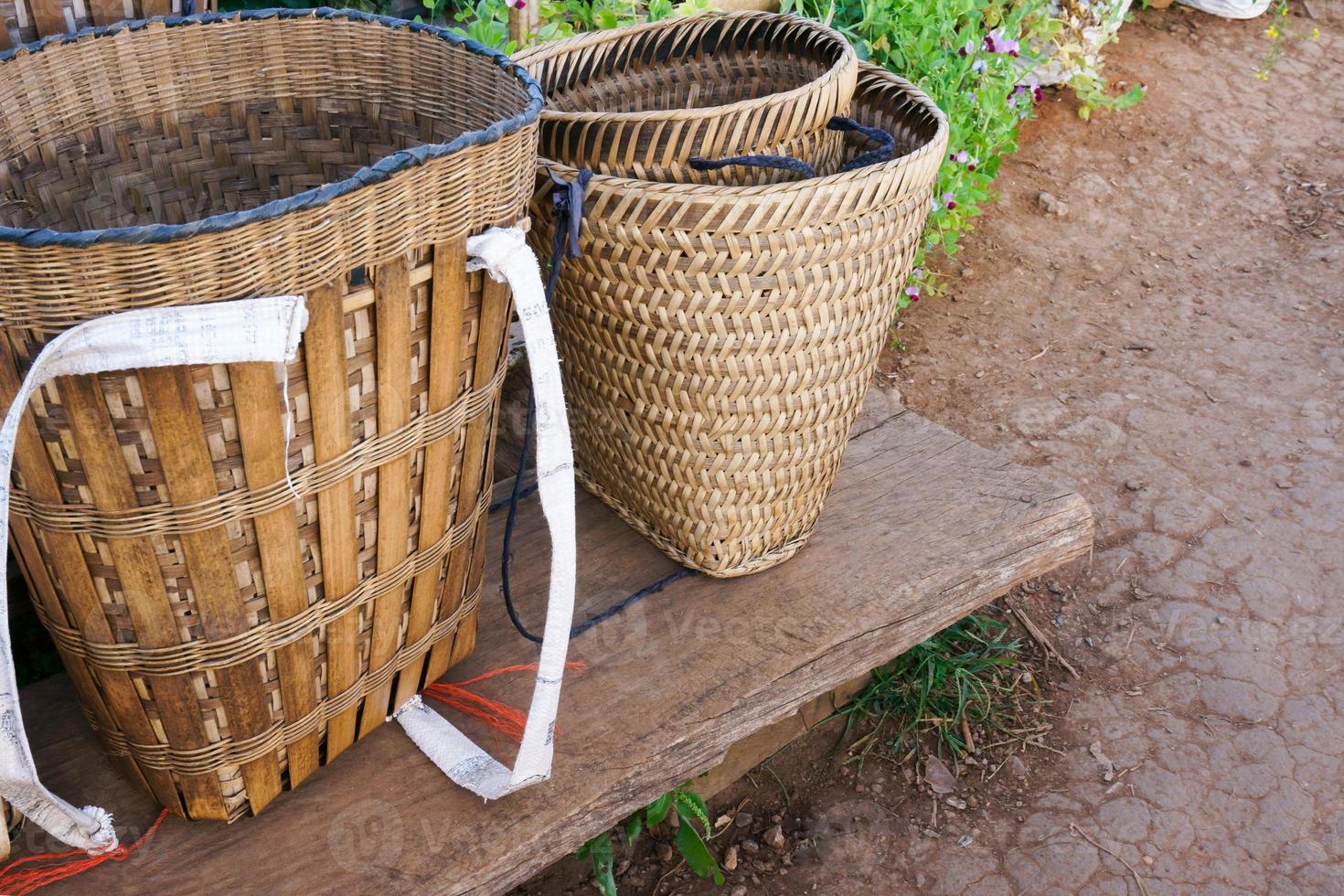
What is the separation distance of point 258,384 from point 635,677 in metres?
0.67

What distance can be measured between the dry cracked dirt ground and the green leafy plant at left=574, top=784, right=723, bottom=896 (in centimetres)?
9

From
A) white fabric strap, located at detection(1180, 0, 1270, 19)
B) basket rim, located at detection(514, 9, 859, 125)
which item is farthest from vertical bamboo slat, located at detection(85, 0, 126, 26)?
white fabric strap, located at detection(1180, 0, 1270, 19)

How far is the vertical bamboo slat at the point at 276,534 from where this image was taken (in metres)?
0.86

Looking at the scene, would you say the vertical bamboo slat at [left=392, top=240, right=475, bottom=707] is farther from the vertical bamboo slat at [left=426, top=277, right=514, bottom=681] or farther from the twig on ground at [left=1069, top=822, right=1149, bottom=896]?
the twig on ground at [left=1069, top=822, right=1149, bottom=896]

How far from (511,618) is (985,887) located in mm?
823

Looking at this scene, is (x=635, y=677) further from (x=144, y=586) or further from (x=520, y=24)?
(x=520, y=24)

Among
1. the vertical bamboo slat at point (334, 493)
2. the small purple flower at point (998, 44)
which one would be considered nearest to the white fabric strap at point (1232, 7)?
the small purple flower at point (998, 44)

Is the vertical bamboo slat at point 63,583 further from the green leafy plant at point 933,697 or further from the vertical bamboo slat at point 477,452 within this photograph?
the green leafy plant at point 933,697

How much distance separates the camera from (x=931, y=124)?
1402 mm

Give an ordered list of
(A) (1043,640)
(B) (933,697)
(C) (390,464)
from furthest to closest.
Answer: (A) (1043,640) < (B) (933,697) < (C) (390,464)

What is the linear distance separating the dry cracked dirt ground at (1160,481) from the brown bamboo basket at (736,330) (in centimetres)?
56

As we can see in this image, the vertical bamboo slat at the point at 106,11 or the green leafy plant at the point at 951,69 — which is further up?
the vertical bamboo slat at the point at 106,11

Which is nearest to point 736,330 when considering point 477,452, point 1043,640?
point 477,452

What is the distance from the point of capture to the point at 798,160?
4.16ft
